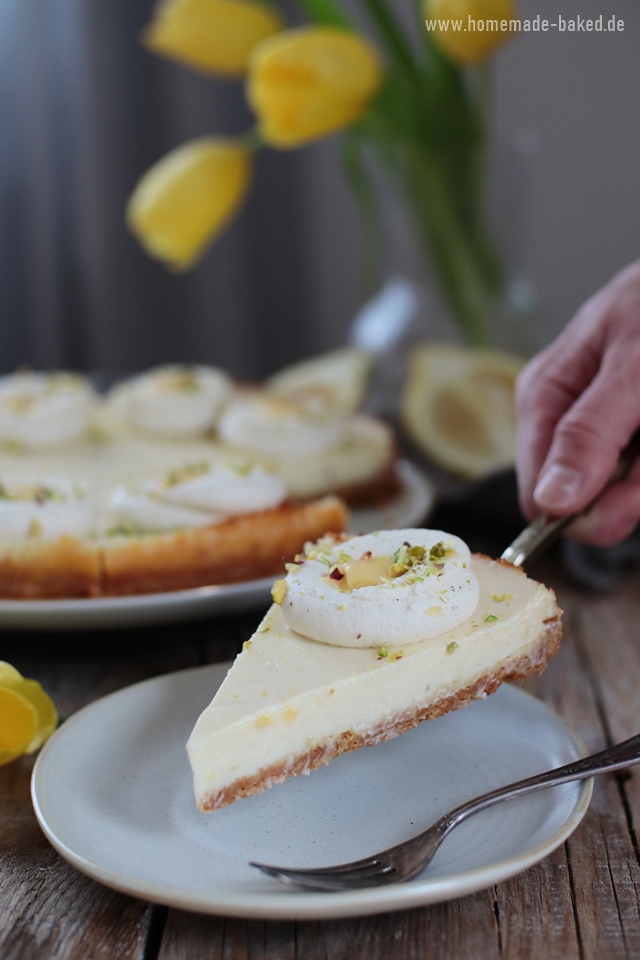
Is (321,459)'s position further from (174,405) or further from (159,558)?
(159,558)

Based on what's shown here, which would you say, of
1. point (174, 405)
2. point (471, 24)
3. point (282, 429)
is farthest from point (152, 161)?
point (471, 24)

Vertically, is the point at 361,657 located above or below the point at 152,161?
above

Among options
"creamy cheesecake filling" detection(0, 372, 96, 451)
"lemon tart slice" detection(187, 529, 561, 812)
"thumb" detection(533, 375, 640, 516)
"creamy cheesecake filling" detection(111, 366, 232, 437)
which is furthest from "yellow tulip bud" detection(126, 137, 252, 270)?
"lemon tart slice" detection(187, 529, 561, 812)

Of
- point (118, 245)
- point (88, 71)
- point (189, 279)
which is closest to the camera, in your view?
point (88, 71)

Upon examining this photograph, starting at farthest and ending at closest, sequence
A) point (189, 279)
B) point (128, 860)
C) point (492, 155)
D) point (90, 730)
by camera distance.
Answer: point (189, 279) → point (492, 155) → point (90, 730) → point (128, 860)

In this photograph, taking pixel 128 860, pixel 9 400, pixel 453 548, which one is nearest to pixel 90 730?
pixel 128 860

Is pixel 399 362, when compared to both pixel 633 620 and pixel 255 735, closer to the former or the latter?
pixel 633 620
